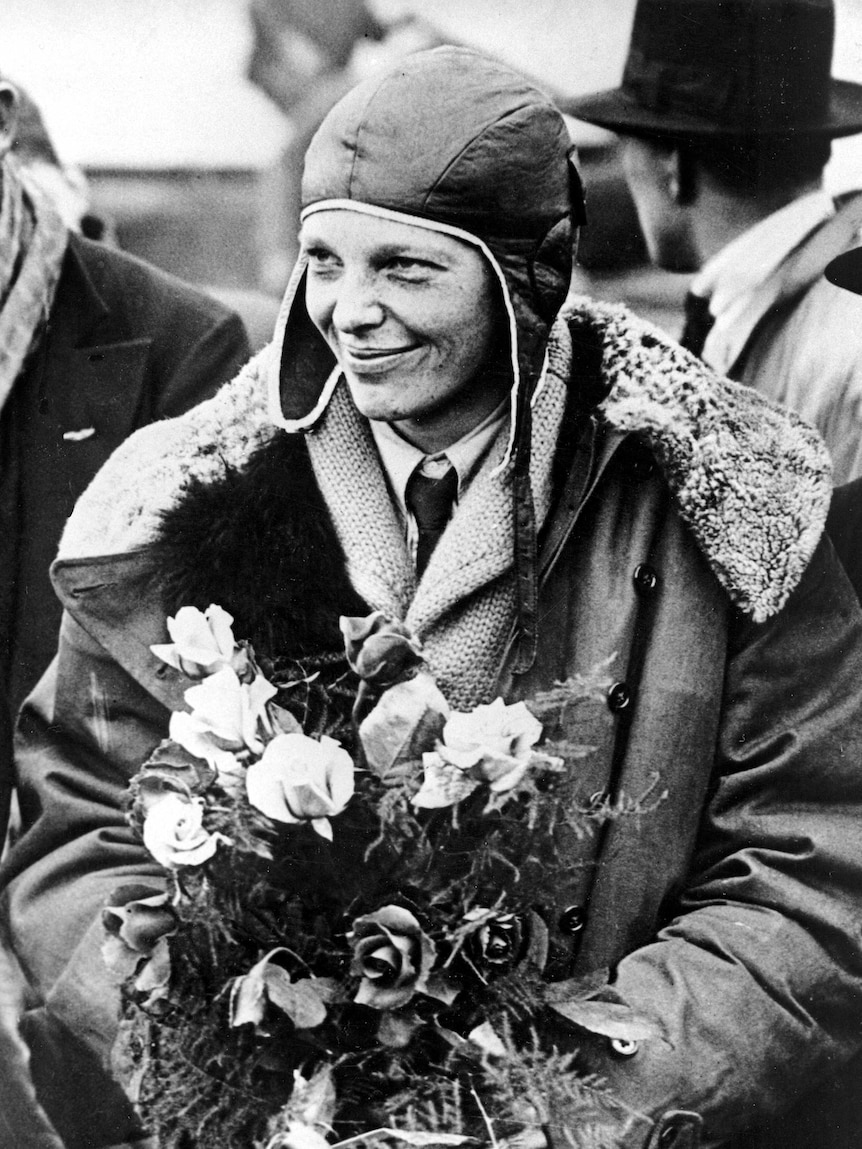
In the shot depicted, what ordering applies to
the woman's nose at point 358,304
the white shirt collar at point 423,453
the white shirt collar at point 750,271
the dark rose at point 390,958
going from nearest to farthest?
the dark rose at point 390,958 < the woman's nose at point 358,304 < the white shirt collar at point 423,453 < the white shirt collar at point 750,271

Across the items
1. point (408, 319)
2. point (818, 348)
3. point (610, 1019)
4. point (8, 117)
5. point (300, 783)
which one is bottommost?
point (610, 1019)

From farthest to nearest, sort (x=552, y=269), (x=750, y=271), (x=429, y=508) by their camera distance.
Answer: (x=750, y=271), (x=429, y=508), (x=552, y=269)

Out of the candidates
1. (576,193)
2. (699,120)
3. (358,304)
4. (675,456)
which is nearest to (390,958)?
(675,456)

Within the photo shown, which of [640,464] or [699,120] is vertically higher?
[699,120]

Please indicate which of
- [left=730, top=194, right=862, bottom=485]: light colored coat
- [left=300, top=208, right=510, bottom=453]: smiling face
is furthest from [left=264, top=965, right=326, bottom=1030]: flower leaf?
[left=730, top=194, right=862, bottom=485]: light colored coat

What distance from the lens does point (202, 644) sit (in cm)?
267

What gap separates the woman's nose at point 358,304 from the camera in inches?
102

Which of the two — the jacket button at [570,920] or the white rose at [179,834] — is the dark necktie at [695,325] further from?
the white rose at [179,834]

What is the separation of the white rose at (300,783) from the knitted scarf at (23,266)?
3.06 ft

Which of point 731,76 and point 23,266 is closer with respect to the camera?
point 731,76

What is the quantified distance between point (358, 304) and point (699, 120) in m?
0.76

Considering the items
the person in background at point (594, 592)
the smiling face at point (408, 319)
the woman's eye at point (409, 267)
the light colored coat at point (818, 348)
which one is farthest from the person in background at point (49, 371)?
the light colored coat at point (818, 348)

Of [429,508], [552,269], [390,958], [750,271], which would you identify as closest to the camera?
[390,958]

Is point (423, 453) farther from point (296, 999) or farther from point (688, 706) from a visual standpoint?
point (296, 999)
